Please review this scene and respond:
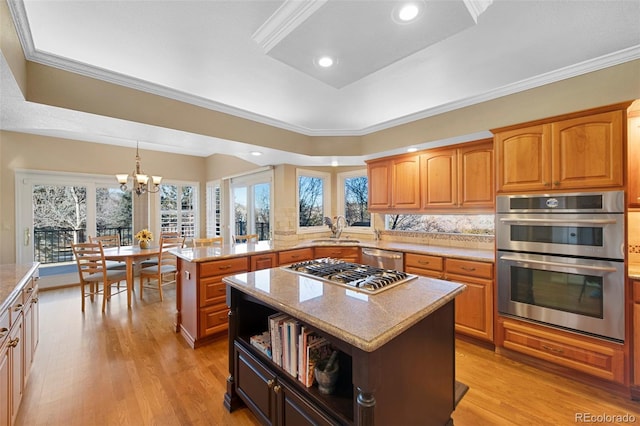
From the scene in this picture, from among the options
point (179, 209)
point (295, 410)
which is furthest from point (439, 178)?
point (179, 209)

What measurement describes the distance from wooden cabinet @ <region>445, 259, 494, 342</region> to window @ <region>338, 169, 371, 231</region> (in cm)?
184

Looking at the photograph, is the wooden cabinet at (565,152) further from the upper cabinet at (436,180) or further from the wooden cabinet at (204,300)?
Answer: the wooden cabinet at (204,300)

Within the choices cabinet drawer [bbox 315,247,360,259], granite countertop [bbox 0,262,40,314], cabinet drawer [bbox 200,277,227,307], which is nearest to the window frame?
cabinet drawer [bbox 315,247,360,259]

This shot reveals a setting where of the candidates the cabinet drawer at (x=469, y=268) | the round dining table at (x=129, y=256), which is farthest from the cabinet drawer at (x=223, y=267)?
the cabinet drawer at (x=469, y=268)

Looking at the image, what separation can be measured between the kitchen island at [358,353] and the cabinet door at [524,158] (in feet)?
4.59

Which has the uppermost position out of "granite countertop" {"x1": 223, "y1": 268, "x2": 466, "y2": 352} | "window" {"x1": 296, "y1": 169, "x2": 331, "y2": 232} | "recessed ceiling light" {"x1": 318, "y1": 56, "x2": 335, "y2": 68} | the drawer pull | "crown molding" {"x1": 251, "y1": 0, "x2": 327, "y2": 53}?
"crown molding" {"x1": 251, "y1": 0, "x2": 327, "y2": 53}

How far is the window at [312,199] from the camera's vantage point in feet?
15.0

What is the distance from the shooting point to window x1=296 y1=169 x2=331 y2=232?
4.57 m

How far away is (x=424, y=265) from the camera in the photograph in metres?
3.03

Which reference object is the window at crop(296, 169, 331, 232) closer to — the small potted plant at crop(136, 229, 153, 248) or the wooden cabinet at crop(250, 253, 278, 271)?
the wooden cabinet at crop(250, 253, 278, 271)

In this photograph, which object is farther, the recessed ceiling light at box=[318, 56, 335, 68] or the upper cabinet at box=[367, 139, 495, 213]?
the upper cabinet at box=[367, 139, 495, 213]

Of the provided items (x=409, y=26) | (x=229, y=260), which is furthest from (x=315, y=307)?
(x=229, y=260)

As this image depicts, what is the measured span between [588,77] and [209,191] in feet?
22.1

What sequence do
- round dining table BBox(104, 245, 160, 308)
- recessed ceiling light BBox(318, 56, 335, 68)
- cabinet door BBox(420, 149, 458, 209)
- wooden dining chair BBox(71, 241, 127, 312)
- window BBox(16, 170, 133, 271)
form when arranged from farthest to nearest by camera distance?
1. window BBox(16, 170, 133, 271)
2. round dining table BBox(104, 245, 160, 308)
3. wooden dining chair BBox(71, 241, 127, 312)
4. cabinet door BBox(420, 149, 458, 209)
5. recessed ceiling light BBox(318, 56, 335, 68)
